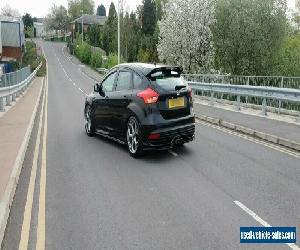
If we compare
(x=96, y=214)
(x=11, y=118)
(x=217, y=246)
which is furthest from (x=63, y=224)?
(x=11, y=118)

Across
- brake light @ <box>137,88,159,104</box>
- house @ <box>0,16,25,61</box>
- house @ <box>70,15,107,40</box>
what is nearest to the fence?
brake light @ <box>137,88,159,104</box>

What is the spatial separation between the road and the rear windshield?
5.06 feet

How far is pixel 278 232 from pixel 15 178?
4445 millimetres

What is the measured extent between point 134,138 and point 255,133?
398cm

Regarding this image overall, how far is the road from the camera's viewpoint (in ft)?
17.3

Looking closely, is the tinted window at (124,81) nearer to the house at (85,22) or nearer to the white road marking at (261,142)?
the white road marking at (261,142)

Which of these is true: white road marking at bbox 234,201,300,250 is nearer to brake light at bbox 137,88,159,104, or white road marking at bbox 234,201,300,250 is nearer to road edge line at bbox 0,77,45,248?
road edge line at bbox 0,77,45,248

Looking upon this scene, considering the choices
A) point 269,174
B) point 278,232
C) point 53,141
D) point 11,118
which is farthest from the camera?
point 11,118

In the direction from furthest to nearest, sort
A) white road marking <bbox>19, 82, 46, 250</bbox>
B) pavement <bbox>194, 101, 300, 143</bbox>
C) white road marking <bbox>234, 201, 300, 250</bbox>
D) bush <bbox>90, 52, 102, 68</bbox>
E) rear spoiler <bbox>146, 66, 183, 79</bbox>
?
bush <bbox>90, 52, 102, 68</bbox>, pavement <bbox>194, 101, 300, 143</bbox>, rear spoiler <bbox>146, 66, 183, 79</bbox>, white road marking <bbox>19, 82, 46, 250</bbox>, white road marking <bbox>234, 201, 300, 250</bbox>

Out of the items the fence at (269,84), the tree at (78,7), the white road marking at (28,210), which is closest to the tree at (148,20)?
the fence at (269,84)

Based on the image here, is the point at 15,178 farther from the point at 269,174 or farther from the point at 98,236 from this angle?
the point at 269,174

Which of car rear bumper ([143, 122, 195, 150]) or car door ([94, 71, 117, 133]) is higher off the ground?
car door ([94, 71, 117, 133])

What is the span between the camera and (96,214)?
6.04 m

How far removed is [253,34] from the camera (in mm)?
36188
